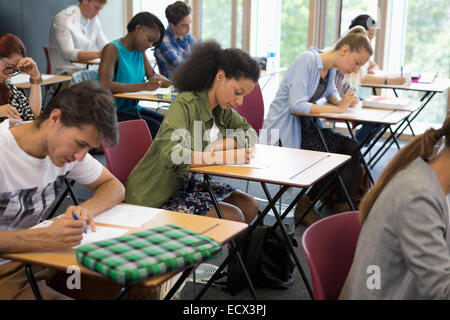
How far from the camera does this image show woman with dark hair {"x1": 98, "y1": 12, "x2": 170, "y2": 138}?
14.2ft

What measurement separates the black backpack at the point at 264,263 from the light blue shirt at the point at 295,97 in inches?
44.0

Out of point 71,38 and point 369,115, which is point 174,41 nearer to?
point 71,38

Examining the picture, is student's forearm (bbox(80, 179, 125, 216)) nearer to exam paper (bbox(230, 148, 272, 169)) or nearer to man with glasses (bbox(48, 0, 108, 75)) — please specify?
exam paper (bbox(230, 148, 272, 169))

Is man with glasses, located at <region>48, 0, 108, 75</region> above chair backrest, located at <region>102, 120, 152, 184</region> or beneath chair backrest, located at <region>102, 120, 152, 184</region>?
above

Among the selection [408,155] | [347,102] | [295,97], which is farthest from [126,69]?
[408,155]

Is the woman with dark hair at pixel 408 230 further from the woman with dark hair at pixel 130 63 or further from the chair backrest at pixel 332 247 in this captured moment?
the woman with dark hair at pixel 130 63

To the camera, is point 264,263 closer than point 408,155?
No

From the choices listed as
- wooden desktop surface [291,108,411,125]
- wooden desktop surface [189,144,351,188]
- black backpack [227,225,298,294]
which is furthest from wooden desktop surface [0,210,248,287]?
wooden desktop surface [291,108,411,125]

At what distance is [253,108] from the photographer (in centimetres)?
397

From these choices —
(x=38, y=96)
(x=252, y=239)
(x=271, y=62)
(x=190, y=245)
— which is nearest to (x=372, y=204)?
(x=190, y=245)

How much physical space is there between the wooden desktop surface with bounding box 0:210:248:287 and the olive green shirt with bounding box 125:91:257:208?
1.85 feet

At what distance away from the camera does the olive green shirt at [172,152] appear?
2.49m

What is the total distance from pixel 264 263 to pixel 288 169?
572 mm
